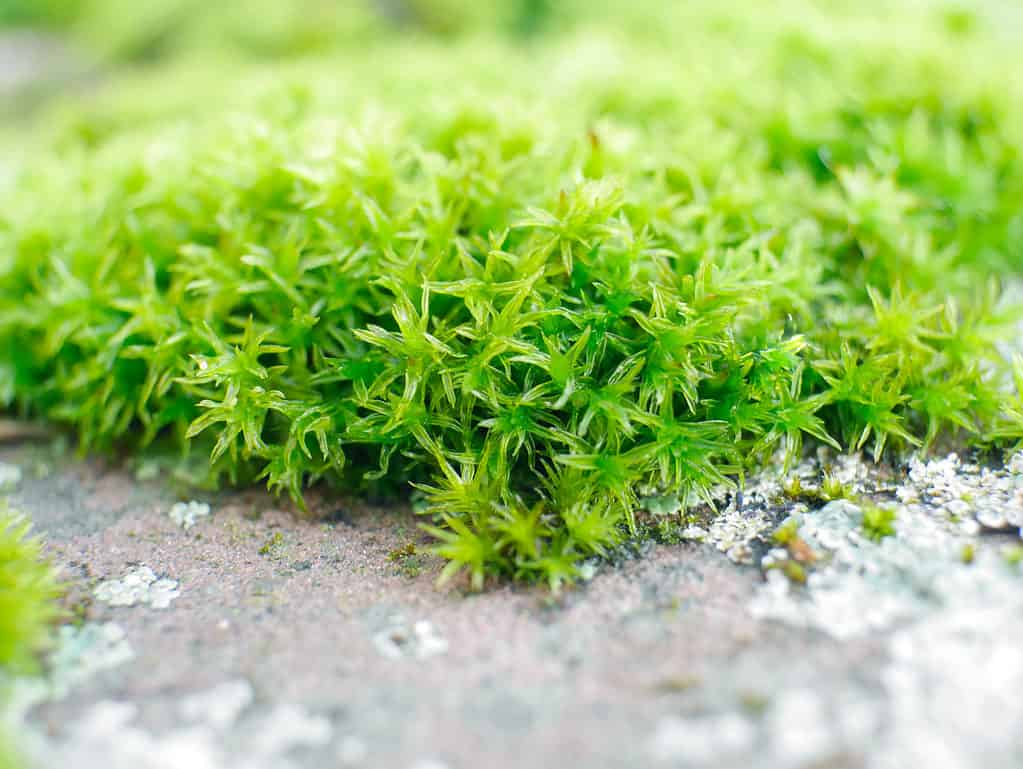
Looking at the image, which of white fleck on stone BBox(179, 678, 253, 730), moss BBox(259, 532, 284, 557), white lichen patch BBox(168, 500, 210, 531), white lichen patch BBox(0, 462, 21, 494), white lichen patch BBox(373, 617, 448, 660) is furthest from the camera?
white lichen patch BBox(0, 462, 21, 494)

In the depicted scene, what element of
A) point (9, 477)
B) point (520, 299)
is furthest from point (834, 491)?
point (9, 477)

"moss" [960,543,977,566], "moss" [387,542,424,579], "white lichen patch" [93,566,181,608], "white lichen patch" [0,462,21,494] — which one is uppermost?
"moss" [960,543,977,566]

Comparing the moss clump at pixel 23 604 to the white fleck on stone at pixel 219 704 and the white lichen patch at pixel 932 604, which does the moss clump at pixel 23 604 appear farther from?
the white lichen patch at pixel 932 604

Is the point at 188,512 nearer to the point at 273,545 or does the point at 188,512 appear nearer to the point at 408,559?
the point at 273,545

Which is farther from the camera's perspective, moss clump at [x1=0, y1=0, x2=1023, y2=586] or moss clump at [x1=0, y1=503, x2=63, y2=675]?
moss clump at [x1=0, y1=0, x2=1023, y2=586]

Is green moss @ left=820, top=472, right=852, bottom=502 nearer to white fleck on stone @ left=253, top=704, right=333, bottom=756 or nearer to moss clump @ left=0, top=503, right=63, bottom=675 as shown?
white fleck on stone @ left=253, top=704, right=333, bottom=756

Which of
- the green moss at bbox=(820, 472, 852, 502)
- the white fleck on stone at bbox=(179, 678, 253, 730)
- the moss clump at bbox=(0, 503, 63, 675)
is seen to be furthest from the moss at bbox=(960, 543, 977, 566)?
the moss clump at bbox=(0, 503, 63, 675)

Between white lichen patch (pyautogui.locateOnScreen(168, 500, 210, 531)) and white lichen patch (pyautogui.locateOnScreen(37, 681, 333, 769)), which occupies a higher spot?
white lichen patch (pyautogui.locateOnScreen(37, 681, 333, 769))
